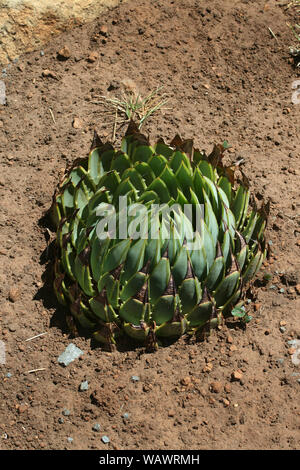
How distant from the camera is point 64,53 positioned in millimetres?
4879

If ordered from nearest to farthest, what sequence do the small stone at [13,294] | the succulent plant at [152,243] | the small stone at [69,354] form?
the succulent plant at [152,243], the small stone at [69,354], the small stone at [13,294]

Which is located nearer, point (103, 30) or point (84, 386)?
point (84, 386)

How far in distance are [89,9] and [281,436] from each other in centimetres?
335

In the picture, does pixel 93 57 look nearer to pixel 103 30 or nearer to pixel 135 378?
pixel 103 30

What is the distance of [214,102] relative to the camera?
473cm

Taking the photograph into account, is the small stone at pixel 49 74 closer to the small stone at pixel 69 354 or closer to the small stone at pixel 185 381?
the small stone at pixel 69 354

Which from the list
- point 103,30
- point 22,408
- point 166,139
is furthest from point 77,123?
point 22,408

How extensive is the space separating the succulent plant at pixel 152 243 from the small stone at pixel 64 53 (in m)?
1.28

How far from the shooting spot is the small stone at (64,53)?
488 cm

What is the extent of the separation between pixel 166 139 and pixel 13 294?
1486 mm

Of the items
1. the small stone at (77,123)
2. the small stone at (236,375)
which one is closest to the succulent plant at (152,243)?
the small stone at (236,375)

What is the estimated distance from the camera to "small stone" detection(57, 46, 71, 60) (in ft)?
16.0

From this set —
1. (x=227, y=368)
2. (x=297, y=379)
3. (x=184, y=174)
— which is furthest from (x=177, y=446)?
(x=184, y=174)

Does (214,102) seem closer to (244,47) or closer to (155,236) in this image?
(244,47)
